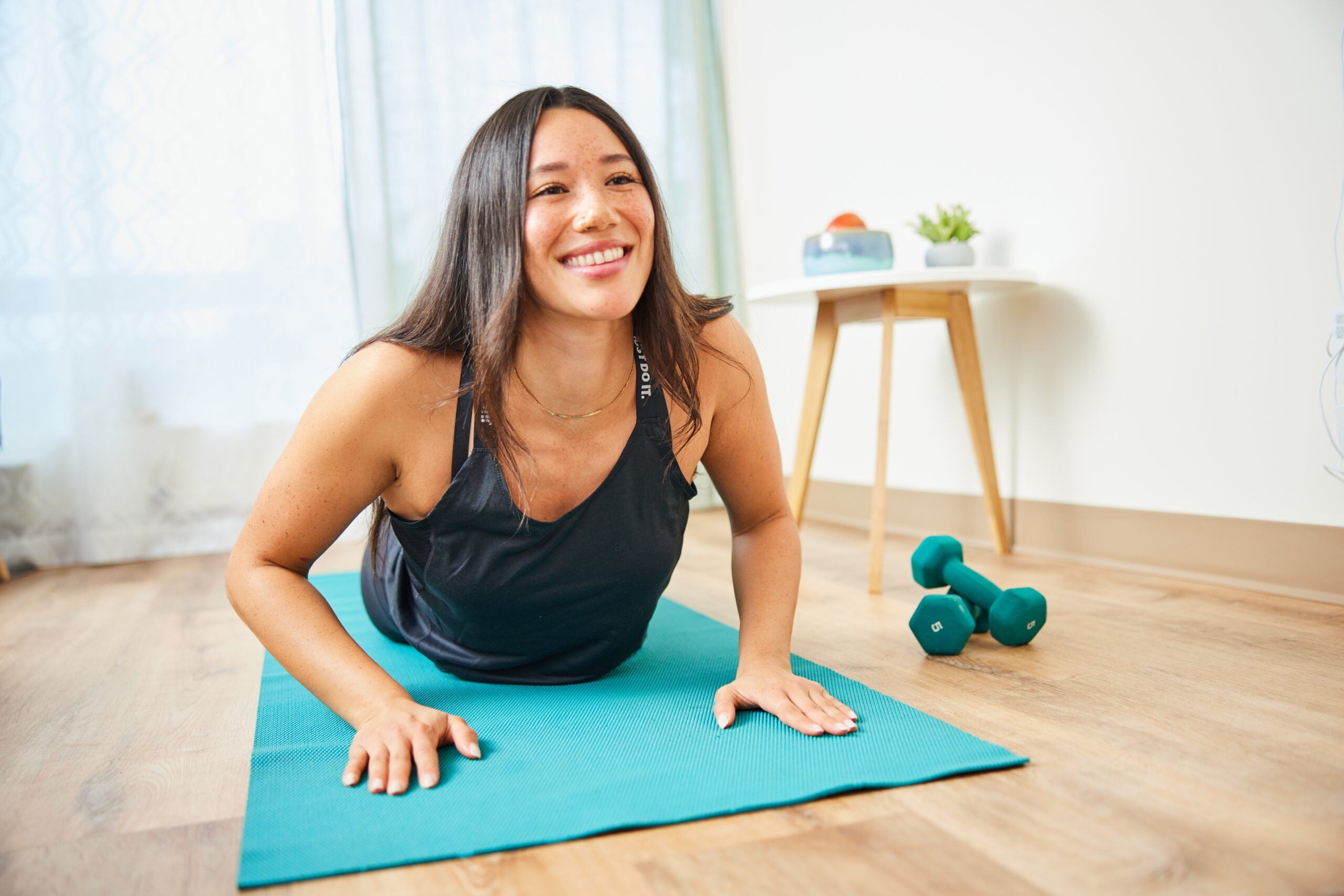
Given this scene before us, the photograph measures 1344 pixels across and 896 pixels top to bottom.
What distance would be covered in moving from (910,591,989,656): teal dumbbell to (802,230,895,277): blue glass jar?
916 mm

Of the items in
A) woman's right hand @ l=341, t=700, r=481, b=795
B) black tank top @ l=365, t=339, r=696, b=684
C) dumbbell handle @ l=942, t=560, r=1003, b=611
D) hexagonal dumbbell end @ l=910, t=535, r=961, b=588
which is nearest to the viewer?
woman's right hand @ l=341, t=700, r=481, b=795

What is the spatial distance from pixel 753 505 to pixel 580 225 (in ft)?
1.52

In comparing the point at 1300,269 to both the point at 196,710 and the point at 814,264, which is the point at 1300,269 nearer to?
the point at 814,264

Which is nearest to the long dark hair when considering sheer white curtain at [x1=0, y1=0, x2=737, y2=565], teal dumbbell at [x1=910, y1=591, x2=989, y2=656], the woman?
the woman

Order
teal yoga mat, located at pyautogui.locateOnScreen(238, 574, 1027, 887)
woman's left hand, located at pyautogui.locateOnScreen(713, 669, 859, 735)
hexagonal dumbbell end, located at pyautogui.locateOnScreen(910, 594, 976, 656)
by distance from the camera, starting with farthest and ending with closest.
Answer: hexagonal dumbbell end, located at pyautogui.locateOnScreen(910, 594, 976, 656) → woman's left hand, located at pyautogui.locateOnScreen(713, 669, 859, 735) → teal yoga mat, located at pyautogui.locateOnScreen(238, 574, 1027, 887)

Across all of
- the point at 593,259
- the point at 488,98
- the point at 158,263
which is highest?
the point at 488,98

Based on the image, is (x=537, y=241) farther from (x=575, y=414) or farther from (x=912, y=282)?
(x=912, y=282)

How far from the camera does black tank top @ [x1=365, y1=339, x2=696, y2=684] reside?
3.75ft

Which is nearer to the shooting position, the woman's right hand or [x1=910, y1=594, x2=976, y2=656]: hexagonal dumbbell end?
the woman's right hand

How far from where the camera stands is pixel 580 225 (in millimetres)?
1048

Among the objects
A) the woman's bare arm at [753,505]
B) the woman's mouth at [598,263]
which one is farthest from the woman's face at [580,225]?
the woman's bare arm at [753,505]

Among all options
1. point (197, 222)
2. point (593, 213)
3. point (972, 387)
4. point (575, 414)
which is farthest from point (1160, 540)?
point (197, 222)

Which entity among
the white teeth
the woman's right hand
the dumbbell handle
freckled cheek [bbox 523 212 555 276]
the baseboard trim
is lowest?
the baseboard trim

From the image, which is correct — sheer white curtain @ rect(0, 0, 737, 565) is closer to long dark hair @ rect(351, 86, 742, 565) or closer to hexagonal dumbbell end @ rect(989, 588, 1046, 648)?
long dark hair @ rect(351, 86, 742, 565)
